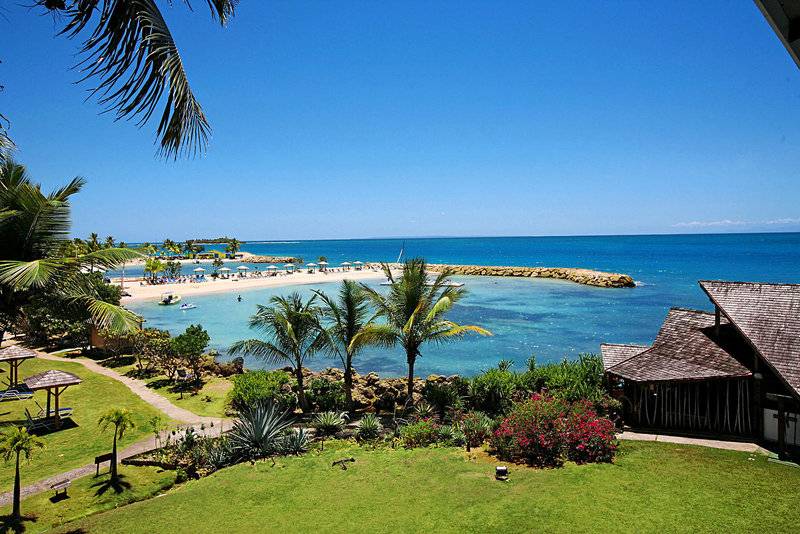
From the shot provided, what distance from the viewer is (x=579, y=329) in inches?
1340

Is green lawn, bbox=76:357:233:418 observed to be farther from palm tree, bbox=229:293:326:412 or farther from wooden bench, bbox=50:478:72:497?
wooden bench, bbox=50:478:72:497

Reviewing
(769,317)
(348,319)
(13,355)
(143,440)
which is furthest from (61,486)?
(769,317)

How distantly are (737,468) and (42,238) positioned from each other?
540 inches

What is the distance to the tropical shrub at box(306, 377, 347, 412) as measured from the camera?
16875 mm

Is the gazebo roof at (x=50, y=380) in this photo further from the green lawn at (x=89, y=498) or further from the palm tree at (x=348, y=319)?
the palm tree at (x=348, y=319)

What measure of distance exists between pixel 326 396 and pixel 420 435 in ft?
17.9

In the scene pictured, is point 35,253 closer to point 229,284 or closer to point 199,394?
point 199,394

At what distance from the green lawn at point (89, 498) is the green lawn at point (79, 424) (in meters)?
1.42

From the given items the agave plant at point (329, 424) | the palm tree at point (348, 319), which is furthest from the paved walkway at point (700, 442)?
the palm tree at point (348, 319)

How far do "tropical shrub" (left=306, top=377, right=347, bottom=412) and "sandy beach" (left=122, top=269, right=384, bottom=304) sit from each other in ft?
121

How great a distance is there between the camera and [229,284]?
5994 centimetres

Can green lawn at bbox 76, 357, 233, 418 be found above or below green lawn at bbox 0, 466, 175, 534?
below

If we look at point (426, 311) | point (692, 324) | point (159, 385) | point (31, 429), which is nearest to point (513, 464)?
point (426, 311)

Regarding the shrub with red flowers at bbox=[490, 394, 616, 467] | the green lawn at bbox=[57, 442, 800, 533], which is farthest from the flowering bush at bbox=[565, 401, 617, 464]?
the green lawn at bbox=[57, 442, 800, 533]
